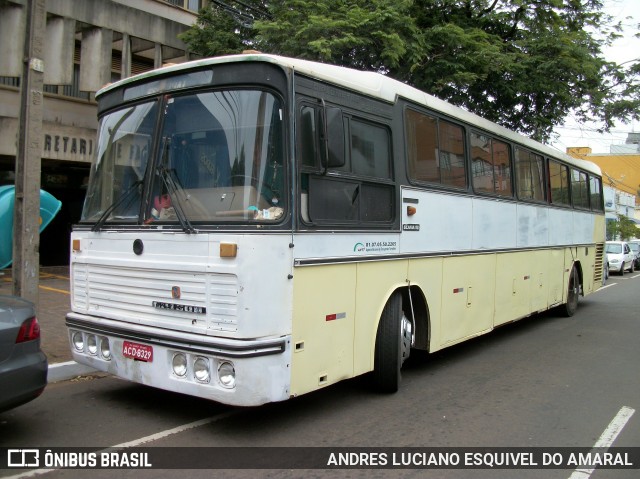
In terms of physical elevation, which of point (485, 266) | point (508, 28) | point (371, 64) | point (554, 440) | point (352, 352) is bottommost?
point (554, 440)

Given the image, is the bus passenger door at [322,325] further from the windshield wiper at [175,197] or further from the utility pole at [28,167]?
the utility pole at [28,167]

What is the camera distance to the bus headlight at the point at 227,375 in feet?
14.0

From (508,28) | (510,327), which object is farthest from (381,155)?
(508,28)

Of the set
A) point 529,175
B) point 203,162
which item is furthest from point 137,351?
point 529,175

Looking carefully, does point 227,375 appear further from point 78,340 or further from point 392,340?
point 392,340

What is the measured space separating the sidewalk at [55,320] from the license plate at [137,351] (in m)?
1.93

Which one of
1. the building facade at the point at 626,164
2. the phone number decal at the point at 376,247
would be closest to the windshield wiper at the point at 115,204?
the phone number decal at the point at 376,247

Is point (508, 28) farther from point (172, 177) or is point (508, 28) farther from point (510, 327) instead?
point (172, 177)

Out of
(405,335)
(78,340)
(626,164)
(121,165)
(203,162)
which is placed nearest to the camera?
(203,162)

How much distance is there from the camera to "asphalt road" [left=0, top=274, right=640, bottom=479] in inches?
178

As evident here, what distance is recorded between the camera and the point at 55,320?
29.1 feet

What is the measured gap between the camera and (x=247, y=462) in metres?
4.18

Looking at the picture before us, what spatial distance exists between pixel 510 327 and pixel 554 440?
20.6ft

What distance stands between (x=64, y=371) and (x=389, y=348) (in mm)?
3800
